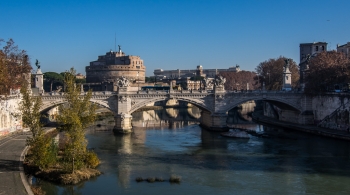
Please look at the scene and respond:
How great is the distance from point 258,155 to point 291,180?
6.59m

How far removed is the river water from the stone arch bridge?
210cm

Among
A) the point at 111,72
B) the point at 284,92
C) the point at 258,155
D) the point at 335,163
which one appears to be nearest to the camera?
the point at 335,163

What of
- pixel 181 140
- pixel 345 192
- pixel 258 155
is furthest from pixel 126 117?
pixel 345 192

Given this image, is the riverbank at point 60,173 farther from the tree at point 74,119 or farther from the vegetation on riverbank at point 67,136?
the tree at point 74,119

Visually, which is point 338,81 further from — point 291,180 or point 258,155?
point 291,180

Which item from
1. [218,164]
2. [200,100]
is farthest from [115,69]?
[218,164]

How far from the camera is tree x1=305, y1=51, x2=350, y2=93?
36312mm

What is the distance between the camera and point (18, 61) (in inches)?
1389

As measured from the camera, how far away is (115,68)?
84812 mm

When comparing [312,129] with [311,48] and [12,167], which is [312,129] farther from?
[311,48]

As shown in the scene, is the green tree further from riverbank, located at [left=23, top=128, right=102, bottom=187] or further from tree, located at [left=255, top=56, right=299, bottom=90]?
tree, located at [left=255, top=56, right=299, bottom=90]

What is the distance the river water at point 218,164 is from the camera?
20.2m

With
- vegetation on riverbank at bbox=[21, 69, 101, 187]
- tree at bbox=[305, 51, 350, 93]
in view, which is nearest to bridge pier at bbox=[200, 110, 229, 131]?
tree at bbox=[305, 51, 350, 93]

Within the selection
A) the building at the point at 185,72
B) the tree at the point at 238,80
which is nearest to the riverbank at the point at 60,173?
the tree at the point at 238,80
